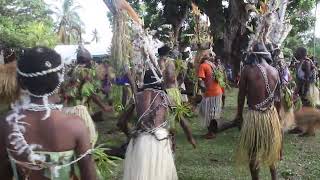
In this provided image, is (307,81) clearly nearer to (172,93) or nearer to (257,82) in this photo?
(172,93)

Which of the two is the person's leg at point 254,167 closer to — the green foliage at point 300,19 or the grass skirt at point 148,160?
the grass skirt at point 148,160

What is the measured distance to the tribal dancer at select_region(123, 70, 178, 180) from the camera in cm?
452

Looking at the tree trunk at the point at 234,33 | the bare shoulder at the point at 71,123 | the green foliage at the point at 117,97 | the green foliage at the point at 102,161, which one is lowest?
the green foliage at the point at 102,161

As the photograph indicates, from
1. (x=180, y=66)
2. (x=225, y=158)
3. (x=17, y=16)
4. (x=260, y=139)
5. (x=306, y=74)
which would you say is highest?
(x=17, y=16)

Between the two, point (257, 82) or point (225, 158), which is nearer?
point (257, 82)

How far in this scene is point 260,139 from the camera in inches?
199

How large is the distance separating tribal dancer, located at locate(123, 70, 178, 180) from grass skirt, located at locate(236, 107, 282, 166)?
856mm

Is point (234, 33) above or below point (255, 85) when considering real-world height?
above

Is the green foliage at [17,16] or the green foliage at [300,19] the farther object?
the green foliage at [17,16]

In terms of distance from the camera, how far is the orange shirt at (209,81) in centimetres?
871

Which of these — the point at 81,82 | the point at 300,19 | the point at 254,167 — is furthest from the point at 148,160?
the point at 300,19

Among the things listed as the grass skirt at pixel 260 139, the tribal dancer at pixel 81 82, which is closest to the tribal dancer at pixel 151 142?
the grass skirt at pixel 260 139

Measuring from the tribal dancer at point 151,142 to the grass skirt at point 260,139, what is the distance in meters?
0.86

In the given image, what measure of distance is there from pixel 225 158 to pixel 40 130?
4716 millimetres
